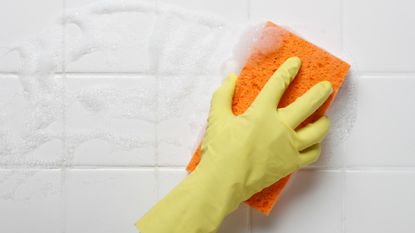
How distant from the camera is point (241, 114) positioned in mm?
902

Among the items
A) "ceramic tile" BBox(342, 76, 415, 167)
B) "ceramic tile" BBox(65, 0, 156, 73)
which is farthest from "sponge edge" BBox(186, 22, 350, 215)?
"ceramic tile" BBox(65, 0, 156, 73)

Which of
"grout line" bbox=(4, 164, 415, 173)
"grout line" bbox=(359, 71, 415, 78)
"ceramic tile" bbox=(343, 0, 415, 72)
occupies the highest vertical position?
"ceramic tile" bbox=(343, 0, 415, 72)

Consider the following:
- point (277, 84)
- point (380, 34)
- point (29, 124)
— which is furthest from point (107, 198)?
point (380, 34)

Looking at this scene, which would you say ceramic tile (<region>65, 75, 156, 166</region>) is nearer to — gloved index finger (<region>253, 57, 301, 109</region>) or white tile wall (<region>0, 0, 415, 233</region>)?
white tile wall (<region>0, 0, 415, 233</region>)

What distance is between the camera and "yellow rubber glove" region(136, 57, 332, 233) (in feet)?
2.81

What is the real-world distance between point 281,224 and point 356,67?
0.41 metres

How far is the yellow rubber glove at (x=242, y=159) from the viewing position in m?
0.86

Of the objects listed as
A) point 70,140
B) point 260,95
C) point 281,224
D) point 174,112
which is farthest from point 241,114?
point 70,140

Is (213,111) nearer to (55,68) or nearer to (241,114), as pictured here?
(241,114)

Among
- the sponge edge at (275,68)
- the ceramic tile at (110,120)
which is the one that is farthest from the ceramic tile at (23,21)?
the sponge edge at (275,68)

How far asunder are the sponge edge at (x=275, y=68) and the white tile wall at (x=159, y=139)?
0.08 meters

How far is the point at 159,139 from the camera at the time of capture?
3.26ft

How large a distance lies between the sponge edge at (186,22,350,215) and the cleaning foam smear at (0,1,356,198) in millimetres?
78

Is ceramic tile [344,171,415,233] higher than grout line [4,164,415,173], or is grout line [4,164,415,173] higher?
grout line [4,164,415,173]
